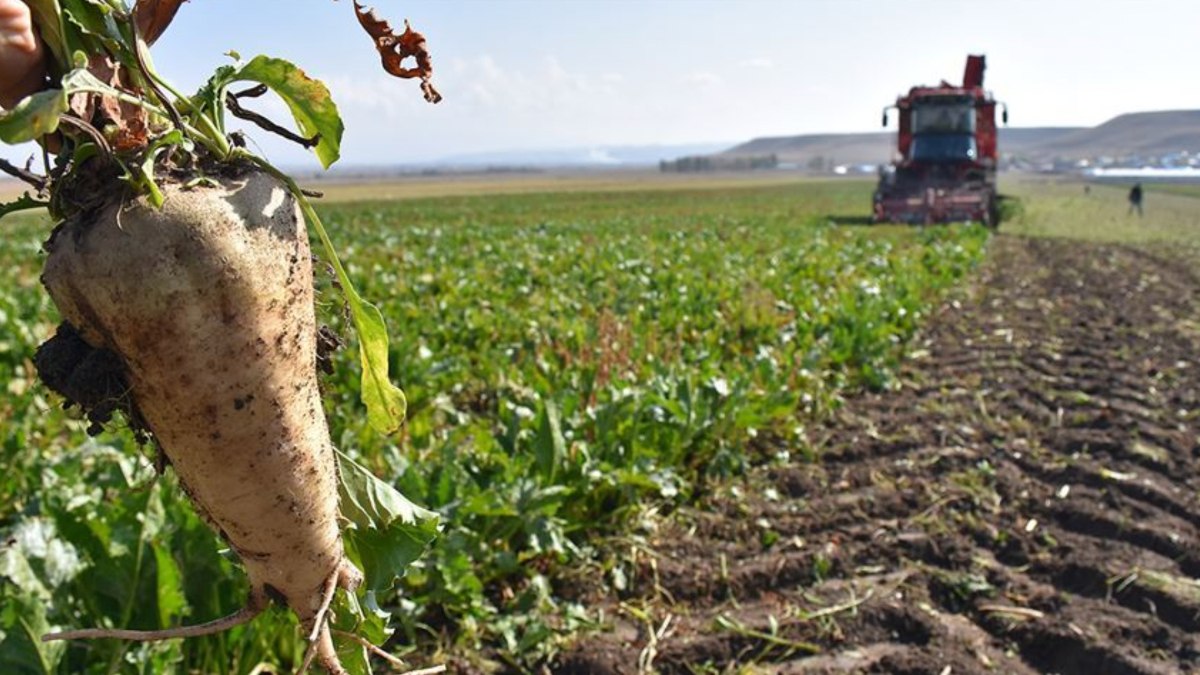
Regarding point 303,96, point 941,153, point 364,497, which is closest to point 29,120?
point 303,96

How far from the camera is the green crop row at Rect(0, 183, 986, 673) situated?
2.36 metres

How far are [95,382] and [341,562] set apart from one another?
579 millimetres

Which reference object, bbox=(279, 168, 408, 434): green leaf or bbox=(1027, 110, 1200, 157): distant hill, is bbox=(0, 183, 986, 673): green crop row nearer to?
bbox=(279, 168, 408, 434): green leaf

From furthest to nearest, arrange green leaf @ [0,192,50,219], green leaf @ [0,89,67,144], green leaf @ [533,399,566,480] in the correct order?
green leaf @ [533,399,566,480], green leaf @ [0,192,50,219], green leaf @ [0,89,67,144]

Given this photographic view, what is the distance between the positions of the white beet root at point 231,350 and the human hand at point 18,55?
0.63 feet

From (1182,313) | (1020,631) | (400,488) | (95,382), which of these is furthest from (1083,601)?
(1182,313)

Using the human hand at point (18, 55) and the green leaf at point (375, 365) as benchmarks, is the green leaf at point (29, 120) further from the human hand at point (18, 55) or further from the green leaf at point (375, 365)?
the green leaf at point (375, 365)

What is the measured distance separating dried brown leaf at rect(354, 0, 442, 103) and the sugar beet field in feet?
1.88

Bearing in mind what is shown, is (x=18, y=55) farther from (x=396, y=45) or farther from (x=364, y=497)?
(x=364, y=497)

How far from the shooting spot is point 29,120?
1011mm

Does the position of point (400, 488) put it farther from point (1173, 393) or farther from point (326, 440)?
point (1173, 393)

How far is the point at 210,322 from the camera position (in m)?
1.30

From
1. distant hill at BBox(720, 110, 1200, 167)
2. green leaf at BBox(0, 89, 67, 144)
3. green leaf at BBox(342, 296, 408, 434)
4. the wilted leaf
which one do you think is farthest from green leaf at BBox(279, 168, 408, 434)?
distant hill at BBox(720, 110, 1200, 167)

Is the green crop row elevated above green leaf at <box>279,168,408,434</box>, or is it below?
below
